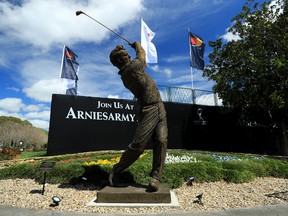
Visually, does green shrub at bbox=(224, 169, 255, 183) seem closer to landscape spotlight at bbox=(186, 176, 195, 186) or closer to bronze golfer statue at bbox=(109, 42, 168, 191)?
landscape spotlight at bbox=(186, 176, 195, 186)

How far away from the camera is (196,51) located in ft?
64.2

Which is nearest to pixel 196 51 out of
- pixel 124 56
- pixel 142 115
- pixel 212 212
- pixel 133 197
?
pixel 124 56

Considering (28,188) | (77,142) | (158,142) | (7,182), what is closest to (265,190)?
(158,142)

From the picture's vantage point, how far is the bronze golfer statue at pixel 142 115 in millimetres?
4695

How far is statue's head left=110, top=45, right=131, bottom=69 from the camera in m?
4.80

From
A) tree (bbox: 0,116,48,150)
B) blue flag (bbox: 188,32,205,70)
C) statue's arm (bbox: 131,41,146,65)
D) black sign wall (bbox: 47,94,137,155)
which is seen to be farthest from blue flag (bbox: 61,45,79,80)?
tree (bbox: 0,116,48,150)

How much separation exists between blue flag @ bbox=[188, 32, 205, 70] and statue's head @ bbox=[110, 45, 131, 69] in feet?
48.7

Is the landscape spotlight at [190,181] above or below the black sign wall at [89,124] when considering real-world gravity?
below

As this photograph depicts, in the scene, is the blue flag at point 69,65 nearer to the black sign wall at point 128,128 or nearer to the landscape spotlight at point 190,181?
the black sign wall at point 128,128

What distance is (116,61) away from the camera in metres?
4.84

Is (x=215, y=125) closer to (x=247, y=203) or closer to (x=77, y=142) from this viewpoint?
(x=77, y=142)

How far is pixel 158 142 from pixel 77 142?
1011cm

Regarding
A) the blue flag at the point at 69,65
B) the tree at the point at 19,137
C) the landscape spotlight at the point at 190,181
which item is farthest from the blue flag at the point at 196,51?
the tree at the point at 19,137

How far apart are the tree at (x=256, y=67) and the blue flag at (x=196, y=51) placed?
1097mm
